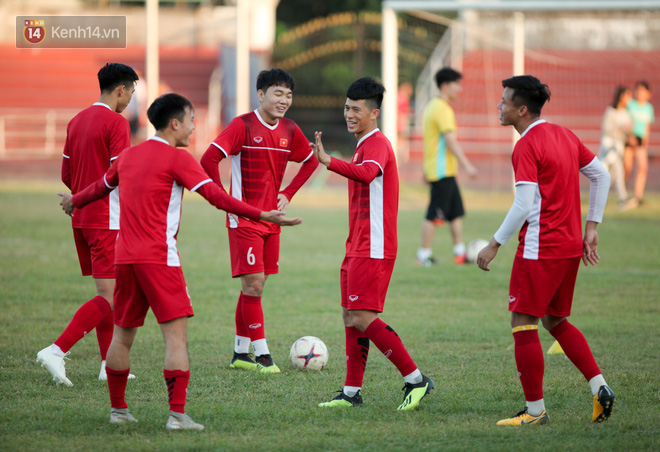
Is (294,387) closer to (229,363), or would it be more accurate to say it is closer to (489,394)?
(229,363)

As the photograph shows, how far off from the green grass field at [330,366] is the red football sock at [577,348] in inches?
11.9

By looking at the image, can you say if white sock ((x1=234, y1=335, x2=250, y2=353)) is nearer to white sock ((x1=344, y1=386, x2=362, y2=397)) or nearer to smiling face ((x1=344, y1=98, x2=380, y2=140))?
white sock ((x1=344, y1=386, x2=362, y2=397))

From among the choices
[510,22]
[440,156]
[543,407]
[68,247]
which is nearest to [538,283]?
[543,407]

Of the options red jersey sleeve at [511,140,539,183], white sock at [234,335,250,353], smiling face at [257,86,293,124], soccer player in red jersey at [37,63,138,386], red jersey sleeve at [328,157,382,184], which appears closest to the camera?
red jersey sleeve at [511,140,539,183]

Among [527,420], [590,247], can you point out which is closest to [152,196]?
[527,420]

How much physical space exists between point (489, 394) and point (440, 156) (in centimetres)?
615

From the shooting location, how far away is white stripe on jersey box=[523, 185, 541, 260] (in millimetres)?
4793

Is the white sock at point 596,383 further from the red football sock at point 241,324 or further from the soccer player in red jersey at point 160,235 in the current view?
the red football sock at point 241,324

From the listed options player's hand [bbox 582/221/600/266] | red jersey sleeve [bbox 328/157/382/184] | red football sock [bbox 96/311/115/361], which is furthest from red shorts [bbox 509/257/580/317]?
red football sock [bbox 96/311/115/361]

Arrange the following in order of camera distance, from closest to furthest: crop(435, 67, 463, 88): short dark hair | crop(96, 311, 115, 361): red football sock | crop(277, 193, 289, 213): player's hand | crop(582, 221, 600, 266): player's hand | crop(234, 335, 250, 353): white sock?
→ crop(582, 221, 600, 266): player's hand, crop(277, 193, 289, 213): player's hand, crop(96, 311, 115, 361): red football sock, crop(234, 335, 250, 353): white sock, crop(435, 67, 463, 88): short dark hair

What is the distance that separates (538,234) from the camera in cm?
480

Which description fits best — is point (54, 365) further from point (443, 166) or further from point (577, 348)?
point (443, 166)

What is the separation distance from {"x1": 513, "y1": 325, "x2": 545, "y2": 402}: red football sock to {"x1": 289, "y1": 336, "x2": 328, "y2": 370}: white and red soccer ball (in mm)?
1858

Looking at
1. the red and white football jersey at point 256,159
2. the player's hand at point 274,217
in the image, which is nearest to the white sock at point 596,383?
the player's hand at point 274,217
